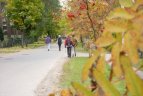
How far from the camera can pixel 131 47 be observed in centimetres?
94

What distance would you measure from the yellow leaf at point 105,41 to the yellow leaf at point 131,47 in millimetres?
43

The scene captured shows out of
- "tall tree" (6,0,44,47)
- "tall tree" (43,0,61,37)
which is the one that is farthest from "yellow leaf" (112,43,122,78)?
"tall tree" (43,0,61,37)

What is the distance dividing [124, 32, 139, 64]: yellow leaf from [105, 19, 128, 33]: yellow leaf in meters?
0.02

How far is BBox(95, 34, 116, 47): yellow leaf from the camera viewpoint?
3.23ft

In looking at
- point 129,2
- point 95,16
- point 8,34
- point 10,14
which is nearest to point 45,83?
point 95,16

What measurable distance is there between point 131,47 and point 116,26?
61 millimetres

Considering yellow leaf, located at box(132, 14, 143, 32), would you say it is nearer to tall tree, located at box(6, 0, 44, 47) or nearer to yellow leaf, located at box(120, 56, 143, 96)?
yellow leaf, located at box(120, 56, 143, 96)

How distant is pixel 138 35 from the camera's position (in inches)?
36.5

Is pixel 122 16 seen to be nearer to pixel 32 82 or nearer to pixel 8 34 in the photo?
pixel 32 82

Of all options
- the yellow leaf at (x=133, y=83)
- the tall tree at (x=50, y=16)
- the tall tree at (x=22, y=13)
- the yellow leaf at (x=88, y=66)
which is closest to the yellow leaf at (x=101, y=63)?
the yellow leaf at (x=88, y=66)

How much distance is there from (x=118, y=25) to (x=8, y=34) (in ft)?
240

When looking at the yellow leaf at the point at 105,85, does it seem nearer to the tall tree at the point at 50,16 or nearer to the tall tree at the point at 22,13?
the tall tree at the point at 22,13

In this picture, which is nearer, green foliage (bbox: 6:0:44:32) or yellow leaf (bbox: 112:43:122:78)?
yellow leaf (bbox: 112:43:122:78)

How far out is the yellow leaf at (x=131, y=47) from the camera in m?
0.93
